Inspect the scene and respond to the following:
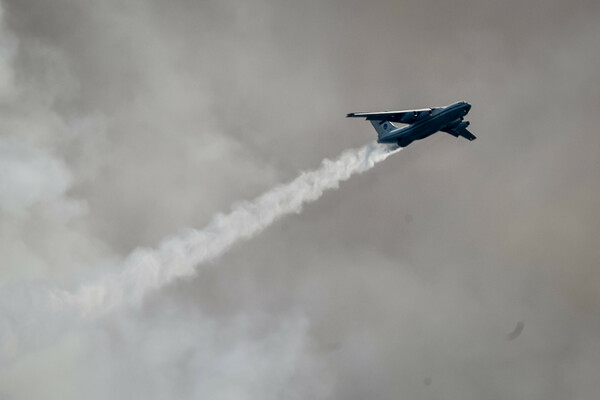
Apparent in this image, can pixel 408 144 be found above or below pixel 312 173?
below

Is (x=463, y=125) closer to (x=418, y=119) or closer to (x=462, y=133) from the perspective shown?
(x=462, y=133)

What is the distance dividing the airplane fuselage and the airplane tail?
3347 mm

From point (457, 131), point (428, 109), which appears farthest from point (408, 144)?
point (457, 131)

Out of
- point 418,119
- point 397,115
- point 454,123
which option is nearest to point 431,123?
point 418,119

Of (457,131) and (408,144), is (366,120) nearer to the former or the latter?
(408,144)

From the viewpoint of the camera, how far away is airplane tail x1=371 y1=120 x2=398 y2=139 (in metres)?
112

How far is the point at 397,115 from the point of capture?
107m

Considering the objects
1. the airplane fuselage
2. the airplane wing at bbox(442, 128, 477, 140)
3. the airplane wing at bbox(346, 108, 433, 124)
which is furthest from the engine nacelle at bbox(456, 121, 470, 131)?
the airplane wing at bbox(346, 108, 433, 124)

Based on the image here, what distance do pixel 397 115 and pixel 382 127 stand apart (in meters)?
5.49

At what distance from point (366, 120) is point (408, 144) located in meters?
6.29

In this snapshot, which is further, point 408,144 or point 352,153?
point 352,153

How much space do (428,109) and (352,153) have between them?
1431 cm

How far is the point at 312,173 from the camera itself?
11812 centimetres

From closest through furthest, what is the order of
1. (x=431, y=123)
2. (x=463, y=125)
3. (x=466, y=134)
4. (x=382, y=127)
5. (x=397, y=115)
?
(x=431, y=123) < (x=397, y=115) < (x=382, y=127) < (x=463, y=125) < (x=466, y=134)
